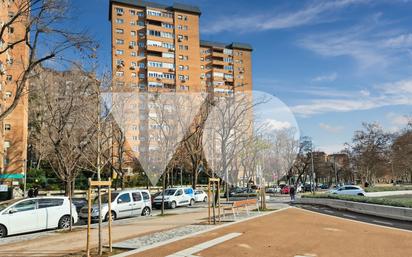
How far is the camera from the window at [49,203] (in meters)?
16.9

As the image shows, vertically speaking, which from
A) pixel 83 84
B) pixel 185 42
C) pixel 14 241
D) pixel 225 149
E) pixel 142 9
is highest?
pixel 142 9

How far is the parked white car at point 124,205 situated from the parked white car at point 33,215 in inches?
123

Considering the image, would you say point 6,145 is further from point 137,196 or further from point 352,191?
point 352,191

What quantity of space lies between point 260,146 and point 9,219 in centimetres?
2465

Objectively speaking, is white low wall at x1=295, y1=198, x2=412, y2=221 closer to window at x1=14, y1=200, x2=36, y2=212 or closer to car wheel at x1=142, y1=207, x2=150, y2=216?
car wheel at x1=142, y1=207, x2=150, y2=216

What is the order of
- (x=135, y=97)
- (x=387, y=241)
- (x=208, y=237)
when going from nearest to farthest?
(x=387, y=241) → (x=208, y=237) → (x=135, y=97)

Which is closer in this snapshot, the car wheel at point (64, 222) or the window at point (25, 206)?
the window at point (25, 206)

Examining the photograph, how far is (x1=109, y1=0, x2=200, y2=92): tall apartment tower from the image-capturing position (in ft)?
258

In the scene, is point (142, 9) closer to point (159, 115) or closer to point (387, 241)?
point (159, 115)

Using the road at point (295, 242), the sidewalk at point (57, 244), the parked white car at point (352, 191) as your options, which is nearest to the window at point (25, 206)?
the sidewalk at point (57, 244)

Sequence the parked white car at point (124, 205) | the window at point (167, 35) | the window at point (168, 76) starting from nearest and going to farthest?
1. the parked white car at point (124, 205)
2. the window at point (168, 76)
3. the window at point (167, 35)

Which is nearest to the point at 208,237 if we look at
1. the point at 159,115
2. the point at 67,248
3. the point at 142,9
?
the point at 67,248

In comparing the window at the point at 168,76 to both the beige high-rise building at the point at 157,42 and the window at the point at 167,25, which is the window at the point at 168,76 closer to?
the beige high-rise building at the point at 157,42

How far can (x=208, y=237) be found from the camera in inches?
481
